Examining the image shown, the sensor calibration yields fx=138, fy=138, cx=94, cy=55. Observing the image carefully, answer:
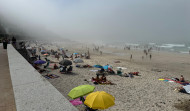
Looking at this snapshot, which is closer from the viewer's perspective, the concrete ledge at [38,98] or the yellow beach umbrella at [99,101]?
the concrete ledge at [38,98]

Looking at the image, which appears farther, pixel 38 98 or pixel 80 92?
pixel 80 92

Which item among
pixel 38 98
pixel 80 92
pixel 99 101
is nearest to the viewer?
pixel 38 98

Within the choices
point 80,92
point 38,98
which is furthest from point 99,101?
point 38,98

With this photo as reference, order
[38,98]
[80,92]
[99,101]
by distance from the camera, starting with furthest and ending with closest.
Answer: [80,92] → [99,101] → [38,98]

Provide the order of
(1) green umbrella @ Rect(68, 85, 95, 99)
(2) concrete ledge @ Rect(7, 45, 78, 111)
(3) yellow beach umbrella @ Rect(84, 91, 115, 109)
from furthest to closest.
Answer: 1. (1) green umbrella @ Rect(68, 85, 95, 99)
2. (3) yellow beach umbrella @ Rect(84, 91, 115, 109)
3. (2) concrete ledge @ Rect(7, 45, 78, 111)

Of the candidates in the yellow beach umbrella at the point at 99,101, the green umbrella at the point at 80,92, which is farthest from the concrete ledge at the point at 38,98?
the green umbrella at the point at 80,92

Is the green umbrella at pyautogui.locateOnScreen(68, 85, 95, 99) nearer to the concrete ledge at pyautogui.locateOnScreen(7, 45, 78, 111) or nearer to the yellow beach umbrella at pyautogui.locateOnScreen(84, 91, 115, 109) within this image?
the yellow beach umbrella at pyautogui.locateOnScreen(84, 91, 115, 109)

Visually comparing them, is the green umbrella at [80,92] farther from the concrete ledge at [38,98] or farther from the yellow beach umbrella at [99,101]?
the concrete ledge at [38,98]

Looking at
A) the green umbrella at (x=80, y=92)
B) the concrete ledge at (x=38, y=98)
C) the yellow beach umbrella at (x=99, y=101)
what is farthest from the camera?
the green umbrella at (x=80, y=92)

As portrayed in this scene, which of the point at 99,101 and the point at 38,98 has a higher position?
the point at 38,98

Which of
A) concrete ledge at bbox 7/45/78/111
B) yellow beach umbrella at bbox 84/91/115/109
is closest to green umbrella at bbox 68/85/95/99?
yellow beach umbrella at bbox 84/91/115/109

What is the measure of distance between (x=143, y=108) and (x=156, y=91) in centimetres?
377

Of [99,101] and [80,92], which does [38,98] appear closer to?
[99,101]

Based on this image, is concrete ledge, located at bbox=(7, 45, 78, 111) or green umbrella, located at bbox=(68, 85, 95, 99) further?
green umbrella, located at bbox=(68, 85, 95, 99)
